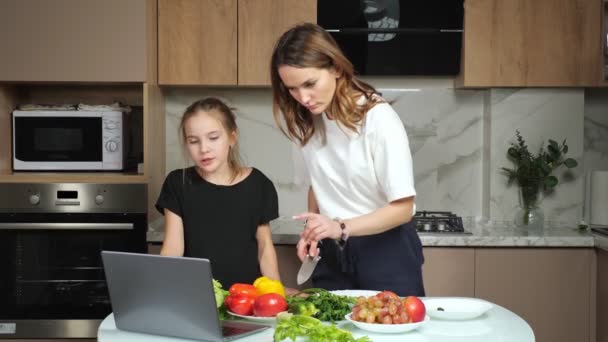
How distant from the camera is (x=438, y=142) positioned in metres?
3.92

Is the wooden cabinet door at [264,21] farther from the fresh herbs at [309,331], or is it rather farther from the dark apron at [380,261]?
the fresh herbs at [309,331]

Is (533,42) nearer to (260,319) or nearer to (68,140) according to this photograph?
(68,140)

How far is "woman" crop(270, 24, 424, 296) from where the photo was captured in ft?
7.08

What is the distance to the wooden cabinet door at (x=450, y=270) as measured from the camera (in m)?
3.34

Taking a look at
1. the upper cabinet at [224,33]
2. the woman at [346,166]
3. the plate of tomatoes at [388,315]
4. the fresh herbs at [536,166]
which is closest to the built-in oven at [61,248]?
the upper cabinet at [224,33]

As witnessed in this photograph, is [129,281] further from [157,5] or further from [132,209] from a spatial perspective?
[157,5]

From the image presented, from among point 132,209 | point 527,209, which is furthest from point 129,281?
point 527,209

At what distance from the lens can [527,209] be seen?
3.66 metres

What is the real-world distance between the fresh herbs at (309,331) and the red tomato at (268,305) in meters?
0.14

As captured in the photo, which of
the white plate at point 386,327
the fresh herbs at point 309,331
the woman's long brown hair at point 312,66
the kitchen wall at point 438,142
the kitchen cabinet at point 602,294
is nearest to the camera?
the fresh herbs at point 309,331

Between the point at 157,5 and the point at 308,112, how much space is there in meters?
1.52

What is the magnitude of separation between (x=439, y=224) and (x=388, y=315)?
171 centimetres

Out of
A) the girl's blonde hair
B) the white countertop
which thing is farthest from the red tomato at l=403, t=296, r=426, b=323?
the white countertop

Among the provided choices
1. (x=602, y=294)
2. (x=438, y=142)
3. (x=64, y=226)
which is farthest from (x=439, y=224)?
(x=64, y=226)
